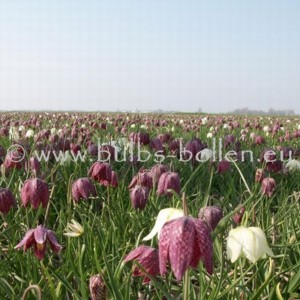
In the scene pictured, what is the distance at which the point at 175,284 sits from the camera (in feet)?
6.90

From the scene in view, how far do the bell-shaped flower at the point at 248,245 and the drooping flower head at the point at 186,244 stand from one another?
29 centimetres

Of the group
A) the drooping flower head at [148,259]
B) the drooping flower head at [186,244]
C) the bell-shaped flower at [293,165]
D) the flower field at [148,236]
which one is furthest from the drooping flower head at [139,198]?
the bell-shaped flower at [293,165]

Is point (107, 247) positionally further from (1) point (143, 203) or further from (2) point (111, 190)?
(2) point (111, 190)

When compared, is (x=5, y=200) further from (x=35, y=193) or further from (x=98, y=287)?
(x=98, y=287)

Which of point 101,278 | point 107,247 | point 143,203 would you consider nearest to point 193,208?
point 143,203

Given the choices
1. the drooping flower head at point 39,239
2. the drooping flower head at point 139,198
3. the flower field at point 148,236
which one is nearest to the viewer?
the flower field at point 148,236

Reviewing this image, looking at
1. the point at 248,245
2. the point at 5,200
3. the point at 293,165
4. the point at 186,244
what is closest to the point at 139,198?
the point at 5,200

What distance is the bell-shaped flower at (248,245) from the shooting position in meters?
1.39

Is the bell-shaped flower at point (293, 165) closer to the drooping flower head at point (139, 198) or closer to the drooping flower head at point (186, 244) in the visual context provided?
the drooping flower head at point (139, 198)

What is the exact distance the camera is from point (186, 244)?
112cm

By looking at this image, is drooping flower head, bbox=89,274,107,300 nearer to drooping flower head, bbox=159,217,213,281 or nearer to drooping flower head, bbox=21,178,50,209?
drooping flower head, bbox=159,217,213,281

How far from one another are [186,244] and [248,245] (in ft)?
1.13

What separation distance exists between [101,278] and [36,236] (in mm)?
318

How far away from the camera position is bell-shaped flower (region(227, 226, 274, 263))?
54.9 inches
